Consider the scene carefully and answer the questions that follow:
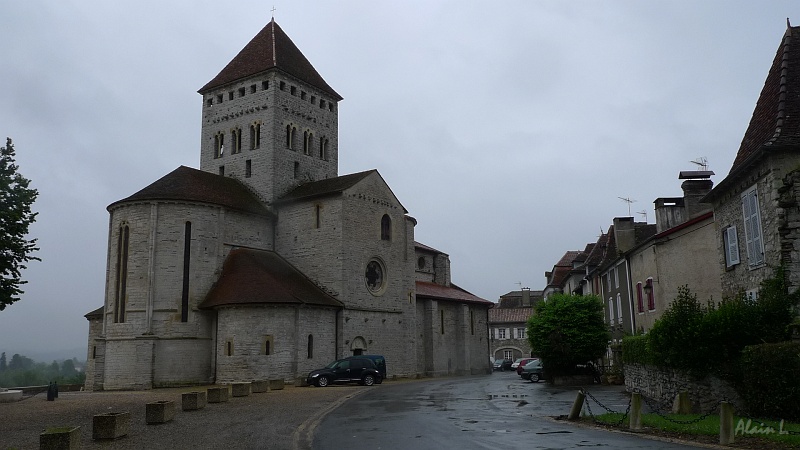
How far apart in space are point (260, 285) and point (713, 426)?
83.0 ft

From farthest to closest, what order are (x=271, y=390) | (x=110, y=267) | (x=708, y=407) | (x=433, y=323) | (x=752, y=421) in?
(x=433, y=323)
(x=110, y=267)
(x=271, y=390)
(x=708, y=407)
(x=752, y=421)

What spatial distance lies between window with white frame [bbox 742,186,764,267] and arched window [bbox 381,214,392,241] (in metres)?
25.3

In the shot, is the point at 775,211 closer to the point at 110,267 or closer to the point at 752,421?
the point at 752,421

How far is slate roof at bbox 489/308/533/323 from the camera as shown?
80.7m

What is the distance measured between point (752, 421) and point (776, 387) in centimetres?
108

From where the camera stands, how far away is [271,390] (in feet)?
94.2

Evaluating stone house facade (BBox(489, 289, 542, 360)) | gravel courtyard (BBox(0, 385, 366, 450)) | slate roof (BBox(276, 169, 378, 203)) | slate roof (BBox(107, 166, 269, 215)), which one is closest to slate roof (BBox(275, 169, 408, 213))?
slate roof (BBox(276, 169, 378, 203))

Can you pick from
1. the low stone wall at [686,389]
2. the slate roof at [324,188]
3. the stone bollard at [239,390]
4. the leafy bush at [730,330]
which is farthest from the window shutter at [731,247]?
the slate roof at [324,188]

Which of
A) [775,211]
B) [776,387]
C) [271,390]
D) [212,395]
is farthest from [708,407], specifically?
[271,390]

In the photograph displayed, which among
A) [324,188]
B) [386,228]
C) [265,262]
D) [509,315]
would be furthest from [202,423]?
[509,315]

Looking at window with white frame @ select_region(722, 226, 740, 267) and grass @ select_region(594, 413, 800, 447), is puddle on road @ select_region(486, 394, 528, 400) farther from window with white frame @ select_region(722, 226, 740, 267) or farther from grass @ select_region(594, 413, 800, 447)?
grass @ select_region(594, 413, 800, 447)

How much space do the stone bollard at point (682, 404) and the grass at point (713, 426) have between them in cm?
82

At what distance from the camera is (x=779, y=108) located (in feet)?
56.5

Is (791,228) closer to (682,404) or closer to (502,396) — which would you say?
(682,404)
